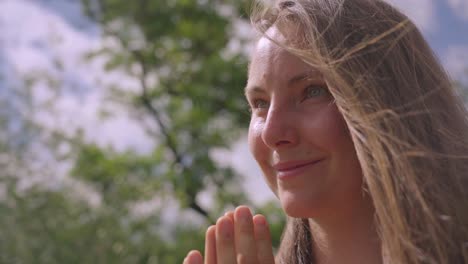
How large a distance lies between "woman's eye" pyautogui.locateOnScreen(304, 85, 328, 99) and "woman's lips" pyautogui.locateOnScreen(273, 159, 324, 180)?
0.51 ft

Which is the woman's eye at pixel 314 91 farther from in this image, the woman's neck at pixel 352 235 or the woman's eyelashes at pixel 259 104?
the woman's neck at pixel 352 235

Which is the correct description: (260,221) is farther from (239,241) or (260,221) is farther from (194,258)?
(194,258)

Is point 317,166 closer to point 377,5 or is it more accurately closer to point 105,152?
point 377,5

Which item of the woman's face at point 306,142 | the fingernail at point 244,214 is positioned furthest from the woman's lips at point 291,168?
the fingernail at point 244,214

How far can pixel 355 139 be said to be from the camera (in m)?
1.47

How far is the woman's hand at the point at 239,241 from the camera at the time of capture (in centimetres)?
159

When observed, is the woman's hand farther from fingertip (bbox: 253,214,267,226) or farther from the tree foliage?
the tree foliage

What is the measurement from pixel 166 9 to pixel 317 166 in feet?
32.7

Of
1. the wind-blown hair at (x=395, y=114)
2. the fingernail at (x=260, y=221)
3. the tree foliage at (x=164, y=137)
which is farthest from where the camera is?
the tree foliage at (x=164, y=137)

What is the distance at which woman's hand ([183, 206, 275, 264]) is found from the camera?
1.59 m

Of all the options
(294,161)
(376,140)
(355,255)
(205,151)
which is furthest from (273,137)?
(205,151)

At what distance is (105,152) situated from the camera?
11078mm

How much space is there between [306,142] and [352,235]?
0.27 m

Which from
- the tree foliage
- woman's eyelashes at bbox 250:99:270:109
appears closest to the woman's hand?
woman's eyelashes at bbox 250:99:270:109
